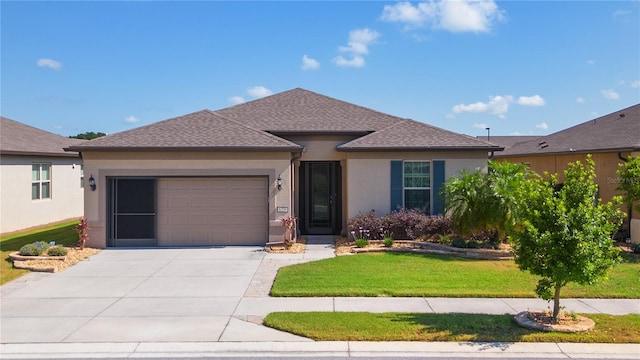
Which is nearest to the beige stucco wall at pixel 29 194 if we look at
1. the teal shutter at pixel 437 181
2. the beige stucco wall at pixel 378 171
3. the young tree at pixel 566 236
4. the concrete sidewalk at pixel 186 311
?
the concrete sidewalk at pixel 186 311

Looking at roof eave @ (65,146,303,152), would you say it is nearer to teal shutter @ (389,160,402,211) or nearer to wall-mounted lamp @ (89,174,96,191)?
wall-mounted lamp @ (89,174,96,191)

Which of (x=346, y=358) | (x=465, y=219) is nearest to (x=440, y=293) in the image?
(x=346, y=358)

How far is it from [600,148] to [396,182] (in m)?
7.02

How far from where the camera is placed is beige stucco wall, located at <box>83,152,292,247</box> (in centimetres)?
1419

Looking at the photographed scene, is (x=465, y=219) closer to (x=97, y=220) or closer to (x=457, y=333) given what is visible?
(x=457, y=333)

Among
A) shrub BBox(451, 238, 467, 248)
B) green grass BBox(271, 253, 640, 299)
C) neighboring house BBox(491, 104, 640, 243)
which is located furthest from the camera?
neighboring house BBox(491, 104, 640, 243)

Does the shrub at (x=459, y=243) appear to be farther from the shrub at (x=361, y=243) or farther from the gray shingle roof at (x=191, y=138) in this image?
the gray shingle roof at (x=191, y=138)

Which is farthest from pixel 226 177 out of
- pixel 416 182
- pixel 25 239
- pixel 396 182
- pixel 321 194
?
pixel 25 239

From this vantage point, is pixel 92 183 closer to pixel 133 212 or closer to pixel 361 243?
pixel 133 212

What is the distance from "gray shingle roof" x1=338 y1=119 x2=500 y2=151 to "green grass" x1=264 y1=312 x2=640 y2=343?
7988 mm

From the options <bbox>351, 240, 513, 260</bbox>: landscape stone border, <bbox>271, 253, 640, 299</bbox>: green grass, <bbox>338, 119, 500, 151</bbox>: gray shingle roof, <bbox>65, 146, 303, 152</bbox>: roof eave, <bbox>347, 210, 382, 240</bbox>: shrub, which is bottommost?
<bbox>271, 253, 640, 299</bbox>: green grass

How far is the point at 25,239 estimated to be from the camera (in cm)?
1600

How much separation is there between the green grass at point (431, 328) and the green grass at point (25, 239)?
7274 mm

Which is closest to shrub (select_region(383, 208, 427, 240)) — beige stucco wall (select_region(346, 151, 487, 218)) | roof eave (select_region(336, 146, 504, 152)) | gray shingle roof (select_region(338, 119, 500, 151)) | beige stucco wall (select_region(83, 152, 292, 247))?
beige stucco wall (select_region(346, 151, 487, 218))
